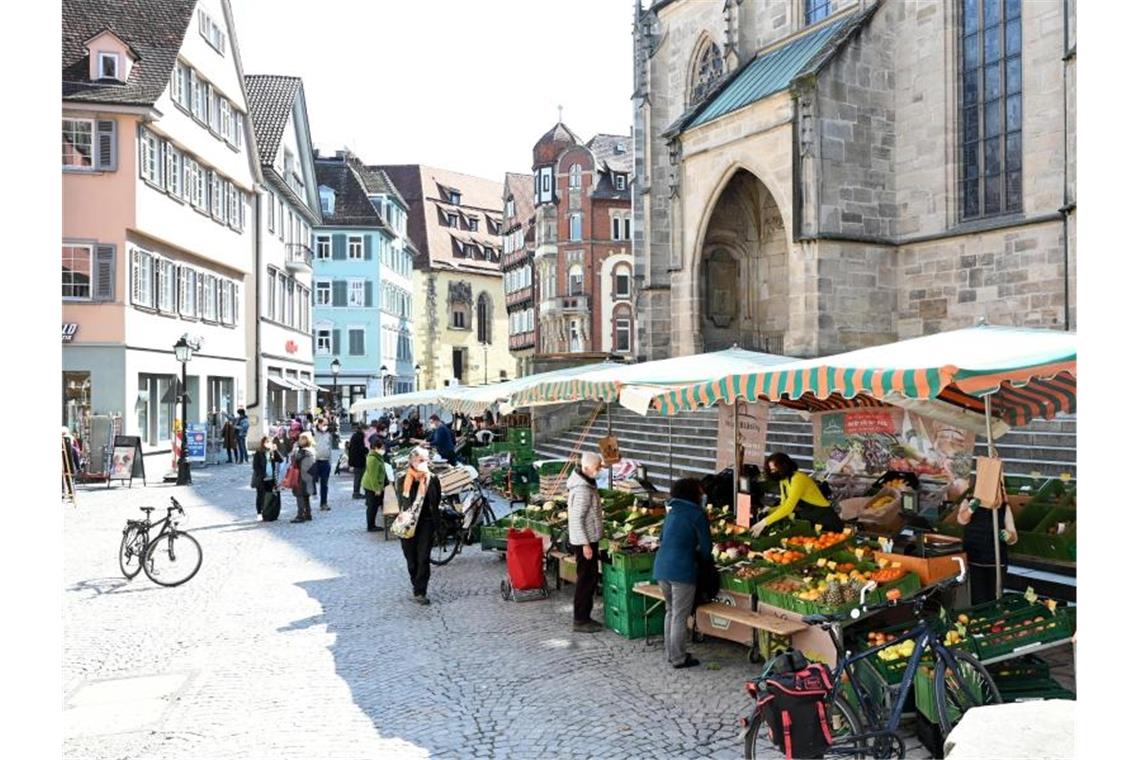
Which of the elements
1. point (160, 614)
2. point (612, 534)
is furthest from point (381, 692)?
point (160, 614)

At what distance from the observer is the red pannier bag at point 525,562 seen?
1059cm

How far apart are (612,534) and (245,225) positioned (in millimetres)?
29440

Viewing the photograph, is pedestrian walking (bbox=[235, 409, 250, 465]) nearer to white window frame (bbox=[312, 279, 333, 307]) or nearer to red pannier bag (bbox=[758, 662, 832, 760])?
white window frame (bbox=[312, 279, 333, 307])

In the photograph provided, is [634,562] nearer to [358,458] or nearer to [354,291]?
[358,458]

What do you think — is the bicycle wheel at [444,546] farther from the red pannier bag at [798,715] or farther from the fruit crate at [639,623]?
the red pannier bag at [798,715]

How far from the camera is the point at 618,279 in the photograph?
186ft

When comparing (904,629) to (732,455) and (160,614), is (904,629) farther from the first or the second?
(160,614)

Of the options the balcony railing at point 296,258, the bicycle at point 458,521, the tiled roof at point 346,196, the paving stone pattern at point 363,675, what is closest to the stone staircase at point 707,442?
the bicycle at point 458,521

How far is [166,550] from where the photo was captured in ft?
40.8

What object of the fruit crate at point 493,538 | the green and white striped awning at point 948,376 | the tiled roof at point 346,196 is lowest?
the fruit crate at point 493,538

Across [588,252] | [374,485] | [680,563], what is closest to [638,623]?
[680,563]

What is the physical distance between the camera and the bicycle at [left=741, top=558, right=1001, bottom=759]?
5406mm

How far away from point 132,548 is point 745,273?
61.9ft

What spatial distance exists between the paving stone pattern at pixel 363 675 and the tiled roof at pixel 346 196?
153ft
